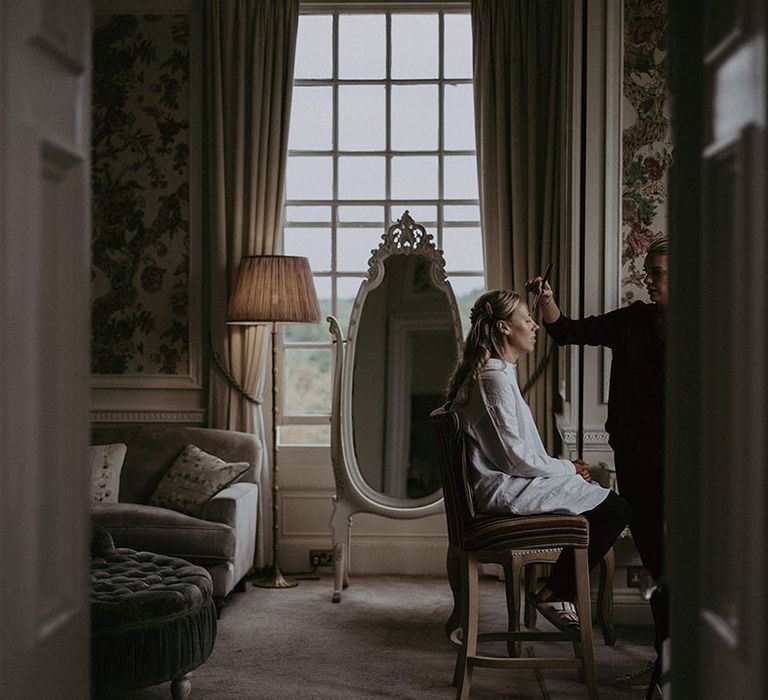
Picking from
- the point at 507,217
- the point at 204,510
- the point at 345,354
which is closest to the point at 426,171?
the point at 507,217

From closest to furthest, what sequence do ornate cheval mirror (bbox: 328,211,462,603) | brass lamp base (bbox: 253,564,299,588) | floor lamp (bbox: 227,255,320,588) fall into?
ornate cheval mirror (bbox: 328,211,462,603) → floor lamp (bbox: 227,255,320,588) → brass lamp base (bbox: 253,564,299,588)

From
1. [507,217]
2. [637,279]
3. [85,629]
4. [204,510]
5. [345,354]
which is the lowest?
[204,510]

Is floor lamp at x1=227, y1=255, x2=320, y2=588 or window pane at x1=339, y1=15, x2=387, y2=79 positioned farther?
window pane at x1=339, y1=15, x2=387, y2=79

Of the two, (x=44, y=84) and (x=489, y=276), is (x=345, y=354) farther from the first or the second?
(x=44, y=84)

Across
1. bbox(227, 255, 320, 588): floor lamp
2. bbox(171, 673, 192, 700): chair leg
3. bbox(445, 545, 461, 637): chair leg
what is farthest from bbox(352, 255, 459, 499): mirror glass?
bbox(171, 673, 192, 700): chair leg

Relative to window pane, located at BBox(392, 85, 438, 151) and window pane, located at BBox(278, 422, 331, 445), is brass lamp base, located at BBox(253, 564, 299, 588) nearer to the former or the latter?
window pane, located at BBox(278, 422, 331, 445)

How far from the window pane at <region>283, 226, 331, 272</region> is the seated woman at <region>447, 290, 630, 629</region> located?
2069 millimetres

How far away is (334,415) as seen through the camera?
4.83m

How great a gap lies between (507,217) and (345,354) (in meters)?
1.13

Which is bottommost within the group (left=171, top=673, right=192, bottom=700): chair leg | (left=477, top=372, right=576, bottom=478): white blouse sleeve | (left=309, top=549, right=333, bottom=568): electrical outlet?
(left=309, top=549, right=333, bottom=568): electrical outlet

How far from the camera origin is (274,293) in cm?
492

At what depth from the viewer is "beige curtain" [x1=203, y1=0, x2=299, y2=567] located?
17.4 feet

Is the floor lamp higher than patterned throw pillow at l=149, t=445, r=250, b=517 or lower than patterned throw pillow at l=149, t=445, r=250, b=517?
higher

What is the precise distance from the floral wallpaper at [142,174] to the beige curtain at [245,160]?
7.3 inches
